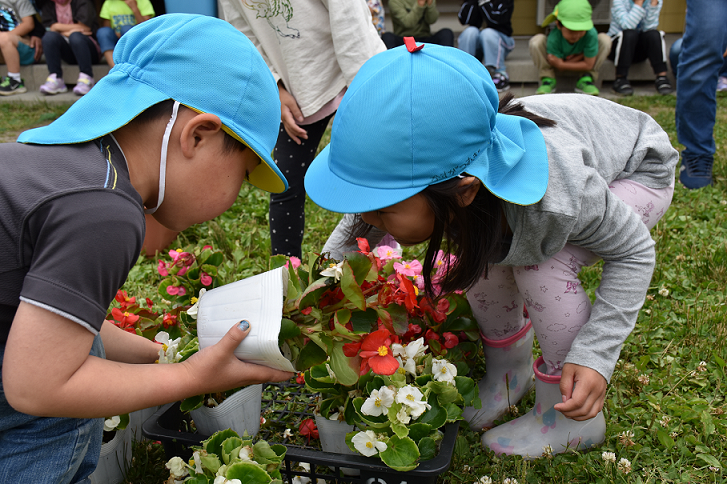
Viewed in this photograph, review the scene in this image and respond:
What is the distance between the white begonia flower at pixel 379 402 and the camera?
1.17 meters

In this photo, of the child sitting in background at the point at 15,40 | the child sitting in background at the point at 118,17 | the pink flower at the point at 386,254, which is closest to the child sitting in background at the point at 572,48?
the child sitting in background at the point at 118,17

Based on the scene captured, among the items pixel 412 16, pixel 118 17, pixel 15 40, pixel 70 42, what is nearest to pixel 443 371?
pixel 412 16

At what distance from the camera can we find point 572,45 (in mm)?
6070

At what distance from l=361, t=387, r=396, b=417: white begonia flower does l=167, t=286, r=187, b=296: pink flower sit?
621 mm

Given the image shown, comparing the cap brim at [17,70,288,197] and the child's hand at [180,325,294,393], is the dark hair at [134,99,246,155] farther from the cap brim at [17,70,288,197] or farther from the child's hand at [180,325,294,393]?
the child's hand at [180,325,294,393]

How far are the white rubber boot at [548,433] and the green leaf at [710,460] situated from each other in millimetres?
213

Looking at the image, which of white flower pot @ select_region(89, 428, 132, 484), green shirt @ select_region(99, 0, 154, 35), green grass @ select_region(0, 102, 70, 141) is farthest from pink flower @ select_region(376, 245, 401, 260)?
green shirt @ select_region(99, 0, 154, 35)

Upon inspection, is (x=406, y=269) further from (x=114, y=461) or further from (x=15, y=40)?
(x=15, y=40)

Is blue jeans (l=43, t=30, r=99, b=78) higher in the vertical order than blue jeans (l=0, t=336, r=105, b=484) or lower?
lower

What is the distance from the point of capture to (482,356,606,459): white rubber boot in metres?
1.45

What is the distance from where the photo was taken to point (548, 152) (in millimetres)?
1312

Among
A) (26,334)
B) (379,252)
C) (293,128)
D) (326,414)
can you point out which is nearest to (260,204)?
(293,128)

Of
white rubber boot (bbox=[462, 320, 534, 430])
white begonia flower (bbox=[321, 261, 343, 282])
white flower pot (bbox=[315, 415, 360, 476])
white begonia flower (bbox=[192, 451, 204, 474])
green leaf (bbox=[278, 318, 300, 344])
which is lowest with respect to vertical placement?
white rubber boot (bbox=[462, 320, 534, 430])

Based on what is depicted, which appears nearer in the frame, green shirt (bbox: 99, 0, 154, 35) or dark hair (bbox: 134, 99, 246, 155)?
dark hair (bbox: 134, 99, 246, 155)
